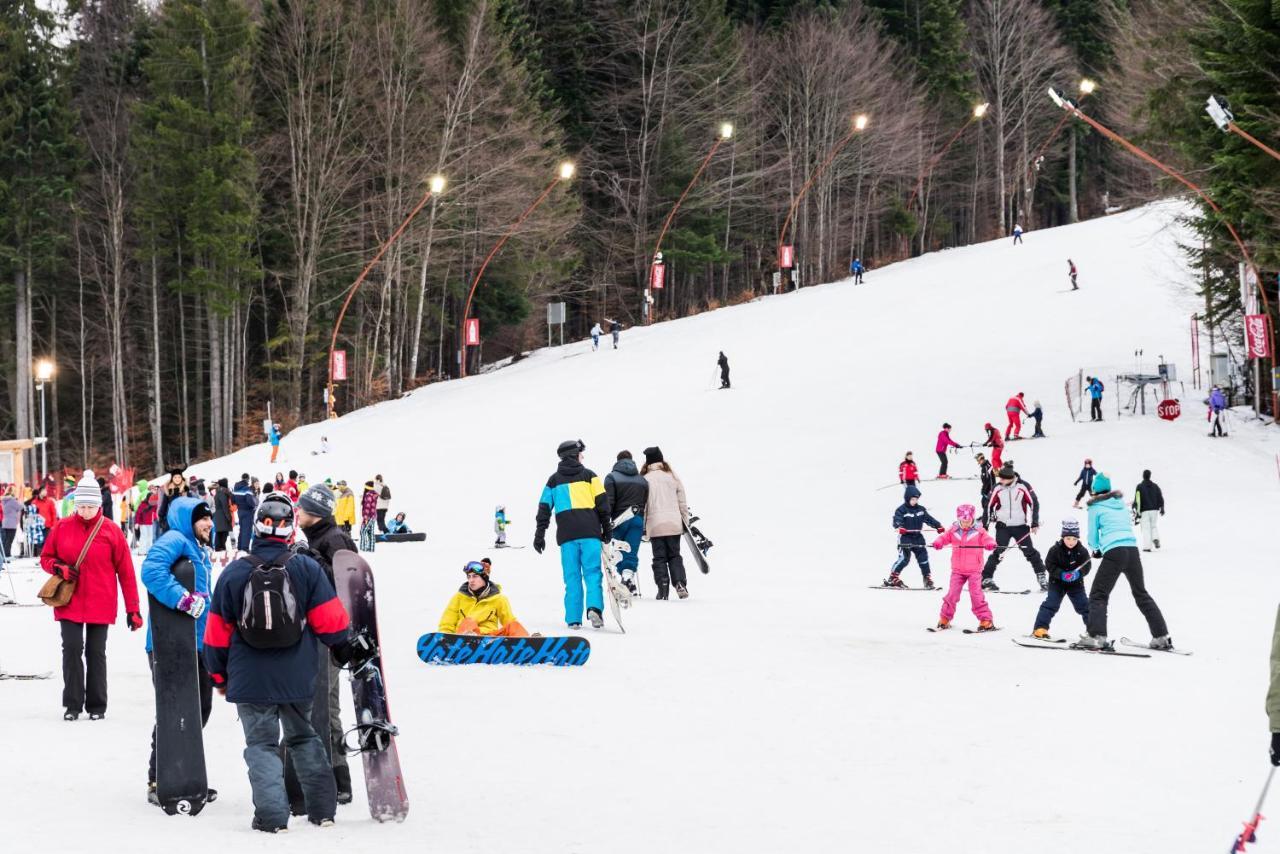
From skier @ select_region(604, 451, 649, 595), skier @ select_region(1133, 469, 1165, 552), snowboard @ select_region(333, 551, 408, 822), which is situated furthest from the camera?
skier @ select_region(1133, 469, 1165, 552)

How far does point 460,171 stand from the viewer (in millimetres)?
53625

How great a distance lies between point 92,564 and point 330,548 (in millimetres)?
3190

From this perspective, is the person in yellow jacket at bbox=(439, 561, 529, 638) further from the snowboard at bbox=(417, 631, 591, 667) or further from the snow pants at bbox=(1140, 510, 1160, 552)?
the snow pants at bbox=(1140, 510, 1160, 552)

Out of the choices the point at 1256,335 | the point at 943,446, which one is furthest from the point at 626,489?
the point at 1256,335

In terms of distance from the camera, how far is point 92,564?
946cm

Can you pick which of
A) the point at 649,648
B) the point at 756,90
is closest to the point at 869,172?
the point at 756,90

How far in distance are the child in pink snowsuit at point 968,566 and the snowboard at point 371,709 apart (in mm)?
7952

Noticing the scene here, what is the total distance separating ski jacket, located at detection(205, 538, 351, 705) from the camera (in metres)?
6.24

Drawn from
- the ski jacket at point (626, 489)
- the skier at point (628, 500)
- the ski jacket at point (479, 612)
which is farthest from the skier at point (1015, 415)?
the ski jacket at point (479, 612)

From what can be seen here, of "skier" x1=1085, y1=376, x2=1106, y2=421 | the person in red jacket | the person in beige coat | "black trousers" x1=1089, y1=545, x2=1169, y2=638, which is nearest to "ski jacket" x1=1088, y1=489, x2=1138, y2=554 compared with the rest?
"black trousers" x1=1089, y1=545, x2=1169, y2=638

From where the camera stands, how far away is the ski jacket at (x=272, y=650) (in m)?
6.24

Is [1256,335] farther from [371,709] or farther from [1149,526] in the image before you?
[371,709]

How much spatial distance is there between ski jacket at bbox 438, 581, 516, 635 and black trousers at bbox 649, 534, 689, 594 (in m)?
4.44

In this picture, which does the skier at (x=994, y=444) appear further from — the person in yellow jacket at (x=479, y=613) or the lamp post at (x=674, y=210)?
the lamp post at (x=674, y=210)
